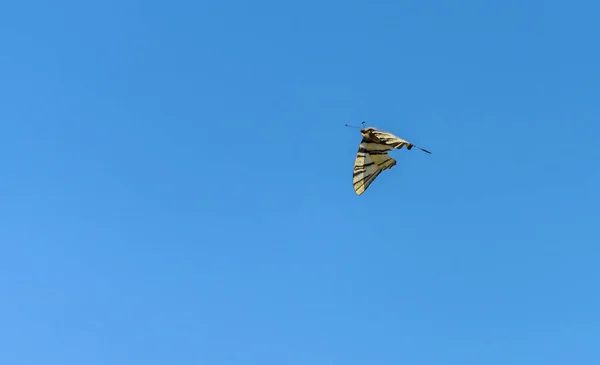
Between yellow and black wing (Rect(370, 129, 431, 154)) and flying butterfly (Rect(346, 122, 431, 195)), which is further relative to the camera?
flying butterfly (Rect(346, 122, 431, 195))

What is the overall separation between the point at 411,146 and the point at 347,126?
34.4ft

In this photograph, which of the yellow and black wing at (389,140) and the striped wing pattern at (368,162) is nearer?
the yellow and black wing at (389,140)

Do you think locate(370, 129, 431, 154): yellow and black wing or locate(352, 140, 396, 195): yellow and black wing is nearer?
locate(370, 129, 431, 154): yellow and black wing

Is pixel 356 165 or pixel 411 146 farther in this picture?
pixel 356 165

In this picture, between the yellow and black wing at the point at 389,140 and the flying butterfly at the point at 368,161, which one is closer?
the yellow and black wing at the point at 389,140

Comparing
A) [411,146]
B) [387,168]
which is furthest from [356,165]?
[411,146]

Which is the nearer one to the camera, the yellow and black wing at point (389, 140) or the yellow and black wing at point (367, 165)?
the yellow and black wing at point (389, 140)

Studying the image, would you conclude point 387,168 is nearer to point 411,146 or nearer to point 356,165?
point 356,165

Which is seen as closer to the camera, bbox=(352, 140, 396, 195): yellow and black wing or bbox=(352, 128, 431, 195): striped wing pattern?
bbox=(352, 128, 431, 195): striped wing pattern

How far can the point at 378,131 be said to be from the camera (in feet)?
333

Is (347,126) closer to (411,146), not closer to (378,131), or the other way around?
(378,131)

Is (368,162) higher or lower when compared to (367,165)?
higher

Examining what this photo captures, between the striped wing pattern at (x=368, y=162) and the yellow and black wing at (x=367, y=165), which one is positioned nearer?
the striped wing pattern at (x=368, y=162)

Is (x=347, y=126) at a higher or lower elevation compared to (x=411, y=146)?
higher
